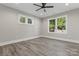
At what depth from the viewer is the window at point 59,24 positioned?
5727 mm

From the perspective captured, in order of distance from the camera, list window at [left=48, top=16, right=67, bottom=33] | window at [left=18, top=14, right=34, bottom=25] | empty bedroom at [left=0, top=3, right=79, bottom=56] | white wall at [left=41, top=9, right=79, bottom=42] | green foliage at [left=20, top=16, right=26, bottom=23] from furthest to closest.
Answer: window at [left=48, top=16, right=67, bottom=33], green foliage at [left=20, top=16, right=26, bottom=23], window at [left=18, top=14, right=34, bottom=25], white wall at [left=41, top=9, right=79, bottom=42], empty bedroom at [left=0, top=3, right=79, bottom=56]

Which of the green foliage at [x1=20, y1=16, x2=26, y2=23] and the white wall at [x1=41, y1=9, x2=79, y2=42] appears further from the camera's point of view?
the green foliage at [x1=20, y1=16, x2=26, y2=23]

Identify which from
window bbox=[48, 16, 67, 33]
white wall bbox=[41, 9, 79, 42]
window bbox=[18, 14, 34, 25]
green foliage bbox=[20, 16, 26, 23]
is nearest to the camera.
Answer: white wall bbox=[41, 9, 79, 42]

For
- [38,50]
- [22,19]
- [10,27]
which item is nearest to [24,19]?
[22,19]

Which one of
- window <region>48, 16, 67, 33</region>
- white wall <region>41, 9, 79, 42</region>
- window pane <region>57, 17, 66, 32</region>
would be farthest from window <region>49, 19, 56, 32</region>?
white wall <region>41, 9, 79, 42</region>

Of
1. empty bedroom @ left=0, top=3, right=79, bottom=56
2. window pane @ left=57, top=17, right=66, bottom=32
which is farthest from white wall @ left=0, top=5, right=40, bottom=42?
window pane @ left=57, top=17, right=66, bottom=32

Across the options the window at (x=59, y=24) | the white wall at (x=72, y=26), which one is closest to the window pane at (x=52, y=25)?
the window at (x=59, y=24)

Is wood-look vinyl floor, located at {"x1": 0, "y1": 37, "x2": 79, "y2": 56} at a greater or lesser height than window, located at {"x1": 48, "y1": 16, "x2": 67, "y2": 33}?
lesser

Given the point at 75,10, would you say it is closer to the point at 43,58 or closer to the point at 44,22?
the point at 44,22

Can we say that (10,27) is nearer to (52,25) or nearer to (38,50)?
(38,50)

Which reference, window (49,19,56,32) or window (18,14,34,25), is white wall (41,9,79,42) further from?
window (18,14,34,25)

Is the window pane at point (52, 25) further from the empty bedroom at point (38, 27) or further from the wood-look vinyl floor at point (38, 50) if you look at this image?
the wood-look vinyl floor at point (38, 50)

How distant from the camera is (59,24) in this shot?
6098 mm

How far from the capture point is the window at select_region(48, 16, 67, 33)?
573cm
